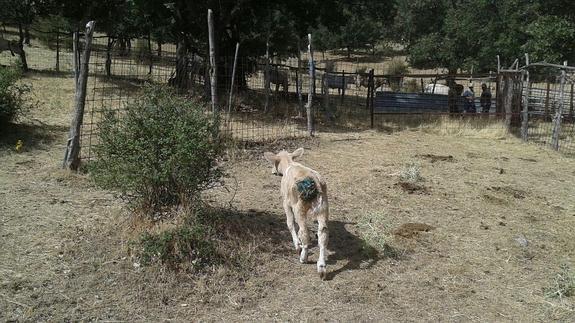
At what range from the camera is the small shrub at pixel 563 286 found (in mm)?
5066

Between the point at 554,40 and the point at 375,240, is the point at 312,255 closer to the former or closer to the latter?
the point at 375,240

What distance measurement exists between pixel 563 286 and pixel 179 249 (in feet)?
12.3

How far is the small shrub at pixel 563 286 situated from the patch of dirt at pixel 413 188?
119 inches

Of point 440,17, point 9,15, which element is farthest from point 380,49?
point 9,15

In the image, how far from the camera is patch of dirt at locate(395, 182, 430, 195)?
8.27 meters

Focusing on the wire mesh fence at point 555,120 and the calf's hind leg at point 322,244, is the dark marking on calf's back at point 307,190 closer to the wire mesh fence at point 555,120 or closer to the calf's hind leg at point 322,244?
the calf's hind leg at point 322,244

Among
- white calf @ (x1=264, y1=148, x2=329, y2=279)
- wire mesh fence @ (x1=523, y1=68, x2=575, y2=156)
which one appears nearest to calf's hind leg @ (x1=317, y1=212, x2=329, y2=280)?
white calf @ (x1=264, y1=148, x2=329, y2=279)

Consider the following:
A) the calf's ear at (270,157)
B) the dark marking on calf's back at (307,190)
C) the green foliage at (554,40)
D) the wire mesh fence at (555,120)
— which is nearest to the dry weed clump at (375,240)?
the dark marking on calf's back at (307,190)

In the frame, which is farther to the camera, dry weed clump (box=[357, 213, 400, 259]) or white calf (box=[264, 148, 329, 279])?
dry weed clump (box=[357, 213, 400, 259])

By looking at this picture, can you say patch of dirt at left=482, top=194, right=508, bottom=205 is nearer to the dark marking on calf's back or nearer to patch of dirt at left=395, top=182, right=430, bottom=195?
patch of dirt at left=395, top=182, right=430, bottom=195

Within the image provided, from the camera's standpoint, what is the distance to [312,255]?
5645mm

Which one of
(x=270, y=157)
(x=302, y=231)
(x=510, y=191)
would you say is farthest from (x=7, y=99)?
(x=510, y=191)

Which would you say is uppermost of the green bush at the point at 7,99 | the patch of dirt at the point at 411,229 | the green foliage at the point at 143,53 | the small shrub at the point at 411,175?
the green foliage at the point at 143,53

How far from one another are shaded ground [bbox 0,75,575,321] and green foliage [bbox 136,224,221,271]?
5.0 inches
